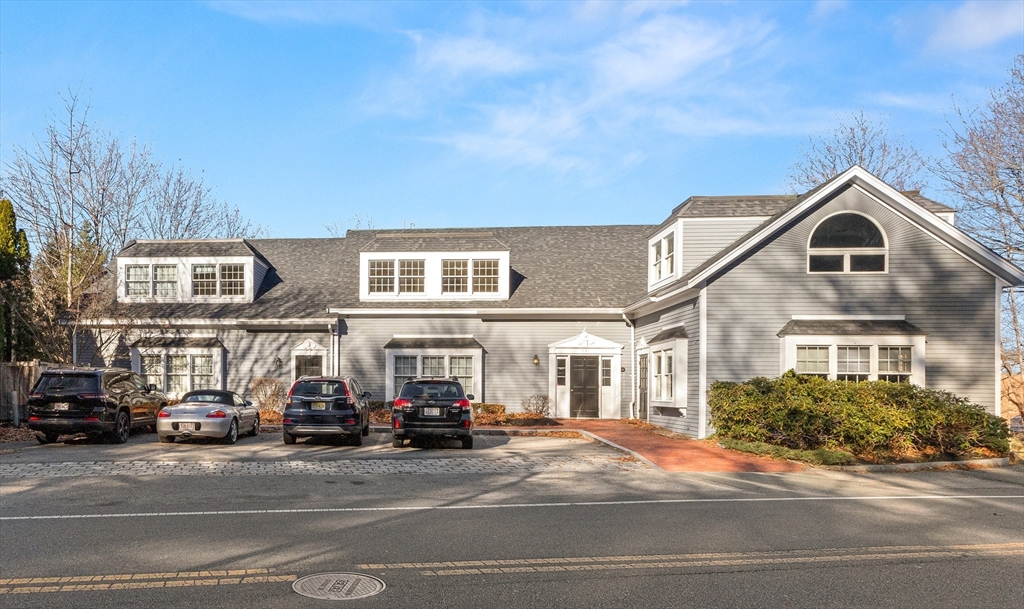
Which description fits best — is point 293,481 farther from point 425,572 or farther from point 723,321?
point 723,321

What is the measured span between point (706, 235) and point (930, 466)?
911 centimetres

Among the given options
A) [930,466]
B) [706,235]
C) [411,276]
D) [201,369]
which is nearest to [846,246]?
[706,235]

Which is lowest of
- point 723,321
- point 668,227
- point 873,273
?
point 723,321

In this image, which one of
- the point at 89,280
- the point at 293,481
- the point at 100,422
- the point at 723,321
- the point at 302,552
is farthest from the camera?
the point at 89,280

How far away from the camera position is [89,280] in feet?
89.0

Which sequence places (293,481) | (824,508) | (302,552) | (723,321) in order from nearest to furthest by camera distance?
(302,552)
(824,508)
(293,481)
(723,321)

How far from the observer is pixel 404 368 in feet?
88.0

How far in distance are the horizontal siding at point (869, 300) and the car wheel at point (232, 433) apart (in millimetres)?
11814

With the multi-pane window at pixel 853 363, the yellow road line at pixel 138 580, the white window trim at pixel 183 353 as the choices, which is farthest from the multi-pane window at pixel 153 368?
the yellow road line at pixel 138 580

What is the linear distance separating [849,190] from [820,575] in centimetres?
1558

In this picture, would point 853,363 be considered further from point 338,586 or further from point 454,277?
point 338,586

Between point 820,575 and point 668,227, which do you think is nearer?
point 820,575

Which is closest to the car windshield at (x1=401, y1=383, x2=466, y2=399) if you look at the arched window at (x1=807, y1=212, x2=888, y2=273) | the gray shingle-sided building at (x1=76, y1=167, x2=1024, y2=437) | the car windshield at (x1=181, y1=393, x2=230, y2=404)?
the car windshield at (x1=181, y1=393, x2=230, y2=404)

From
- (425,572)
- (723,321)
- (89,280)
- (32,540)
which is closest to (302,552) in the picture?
(425,572)
